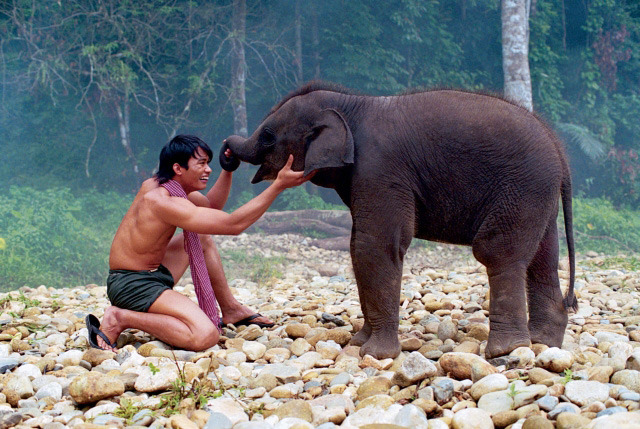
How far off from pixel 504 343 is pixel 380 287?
2.66 feet

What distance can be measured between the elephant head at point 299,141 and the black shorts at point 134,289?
41.5 inches

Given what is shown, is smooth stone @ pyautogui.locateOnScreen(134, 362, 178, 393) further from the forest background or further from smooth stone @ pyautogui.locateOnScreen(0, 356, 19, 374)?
the forest background

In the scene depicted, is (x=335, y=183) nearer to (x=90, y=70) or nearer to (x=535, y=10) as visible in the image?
(x=90, y=70)

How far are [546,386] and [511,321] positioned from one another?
79 cm

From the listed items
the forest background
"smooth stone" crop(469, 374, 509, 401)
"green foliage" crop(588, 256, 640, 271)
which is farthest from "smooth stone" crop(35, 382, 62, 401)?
the forest background

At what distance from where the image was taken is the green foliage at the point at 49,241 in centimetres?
1030

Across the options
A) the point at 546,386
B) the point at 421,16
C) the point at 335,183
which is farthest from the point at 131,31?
the point at 546,386

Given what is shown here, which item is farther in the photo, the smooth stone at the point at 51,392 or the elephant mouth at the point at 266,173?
the elephant mouth at the point at 266,173

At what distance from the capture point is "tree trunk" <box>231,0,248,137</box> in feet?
47.8

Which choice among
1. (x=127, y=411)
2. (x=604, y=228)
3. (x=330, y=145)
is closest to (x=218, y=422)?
(x=127, y=411)

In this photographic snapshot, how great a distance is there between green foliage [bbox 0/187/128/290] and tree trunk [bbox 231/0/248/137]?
3643 millimetres

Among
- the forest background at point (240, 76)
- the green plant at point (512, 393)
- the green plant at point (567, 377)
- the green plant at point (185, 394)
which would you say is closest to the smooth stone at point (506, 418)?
the green plant at point (512, 393)

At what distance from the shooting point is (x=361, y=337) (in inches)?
173

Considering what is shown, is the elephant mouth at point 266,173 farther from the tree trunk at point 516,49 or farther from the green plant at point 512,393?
the tree trunk at point 516,49
